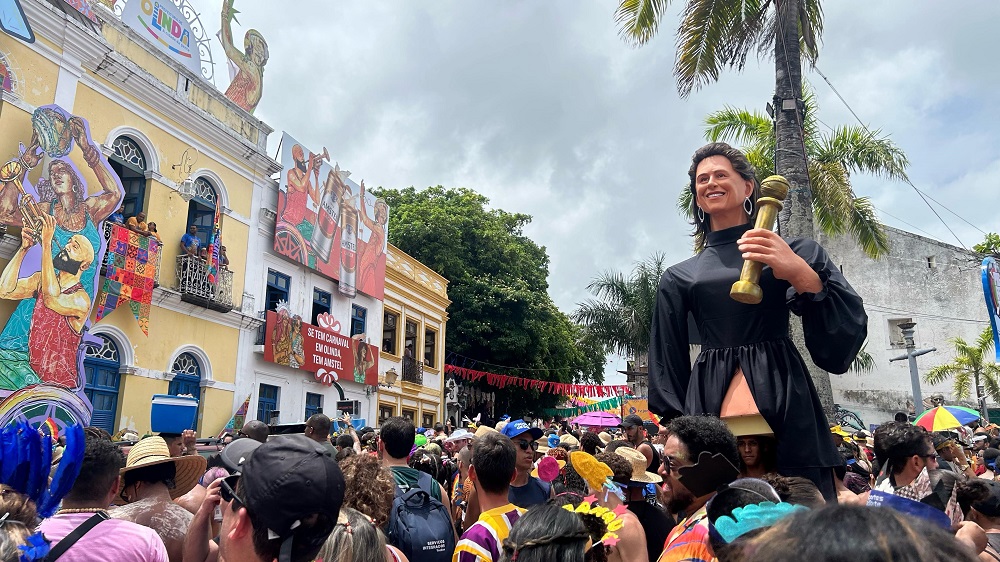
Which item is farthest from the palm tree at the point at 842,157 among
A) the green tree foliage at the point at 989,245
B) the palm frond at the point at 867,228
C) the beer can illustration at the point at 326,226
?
the green tree foliage at the point at 989,245

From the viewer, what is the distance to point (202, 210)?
16094 millimetres

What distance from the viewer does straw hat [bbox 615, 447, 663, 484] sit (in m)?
4.17

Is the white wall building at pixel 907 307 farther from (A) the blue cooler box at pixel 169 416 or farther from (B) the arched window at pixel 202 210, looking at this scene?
(A) the blue cooler box at pixel 169 416

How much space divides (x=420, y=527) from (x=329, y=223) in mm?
16793

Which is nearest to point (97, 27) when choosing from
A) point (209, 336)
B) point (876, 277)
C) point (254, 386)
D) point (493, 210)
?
point (209, 336)

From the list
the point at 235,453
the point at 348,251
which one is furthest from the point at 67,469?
the point at 348,251

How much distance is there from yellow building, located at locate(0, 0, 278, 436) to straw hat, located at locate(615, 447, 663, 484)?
36.5 ft

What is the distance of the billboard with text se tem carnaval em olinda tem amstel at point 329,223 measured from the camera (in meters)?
18.2

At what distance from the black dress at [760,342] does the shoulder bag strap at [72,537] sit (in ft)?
7.39

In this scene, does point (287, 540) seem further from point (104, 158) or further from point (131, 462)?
point (104, 158)

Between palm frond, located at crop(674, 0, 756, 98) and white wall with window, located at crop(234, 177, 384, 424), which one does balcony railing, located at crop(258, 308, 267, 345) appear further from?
palm frond, located at crop(674, 0, 756, 98)

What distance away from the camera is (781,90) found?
922 cm

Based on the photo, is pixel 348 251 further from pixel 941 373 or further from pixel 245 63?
pixel 941 373

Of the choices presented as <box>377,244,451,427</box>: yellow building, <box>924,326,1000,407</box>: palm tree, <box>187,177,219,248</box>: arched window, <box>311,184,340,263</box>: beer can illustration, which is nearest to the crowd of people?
<box>187,177,219,248</box>: arched window
